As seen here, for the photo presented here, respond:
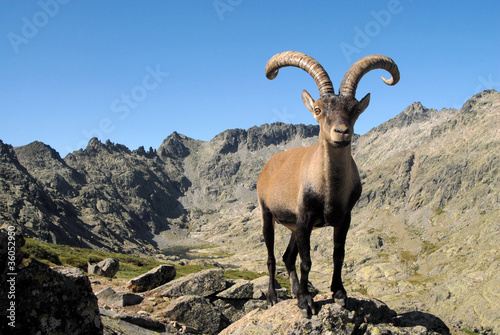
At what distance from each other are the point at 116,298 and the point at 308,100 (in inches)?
683

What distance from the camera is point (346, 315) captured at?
11164 millimetres

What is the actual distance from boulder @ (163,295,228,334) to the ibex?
11.1 meters

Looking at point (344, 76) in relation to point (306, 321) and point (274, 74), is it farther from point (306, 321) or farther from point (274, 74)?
point (306, 321)

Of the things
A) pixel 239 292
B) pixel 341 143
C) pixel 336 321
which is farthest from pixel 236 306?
pixel 341 143

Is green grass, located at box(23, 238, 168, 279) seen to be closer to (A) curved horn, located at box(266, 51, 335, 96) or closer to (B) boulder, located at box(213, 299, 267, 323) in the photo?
(A) curved horn, located at box(266, 51, 335, 96)

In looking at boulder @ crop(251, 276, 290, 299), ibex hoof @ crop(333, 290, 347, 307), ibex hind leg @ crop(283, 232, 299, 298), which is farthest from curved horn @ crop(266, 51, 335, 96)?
boulder @ crop(251, 276, 290, 299)

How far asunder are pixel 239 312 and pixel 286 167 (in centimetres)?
1482

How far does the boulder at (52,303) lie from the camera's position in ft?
26.3

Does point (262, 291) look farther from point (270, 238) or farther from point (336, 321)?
point (336, 321)

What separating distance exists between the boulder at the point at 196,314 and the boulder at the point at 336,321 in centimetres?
820

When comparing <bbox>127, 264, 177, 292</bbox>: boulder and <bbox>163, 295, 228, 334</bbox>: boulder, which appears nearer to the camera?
<bbox>163, 295, 228, 334</bbox>: boulder

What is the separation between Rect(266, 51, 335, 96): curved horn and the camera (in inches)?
412

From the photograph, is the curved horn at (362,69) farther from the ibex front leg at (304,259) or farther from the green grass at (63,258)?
the green grass at (63,258)

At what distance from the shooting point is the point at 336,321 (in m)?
11.0
